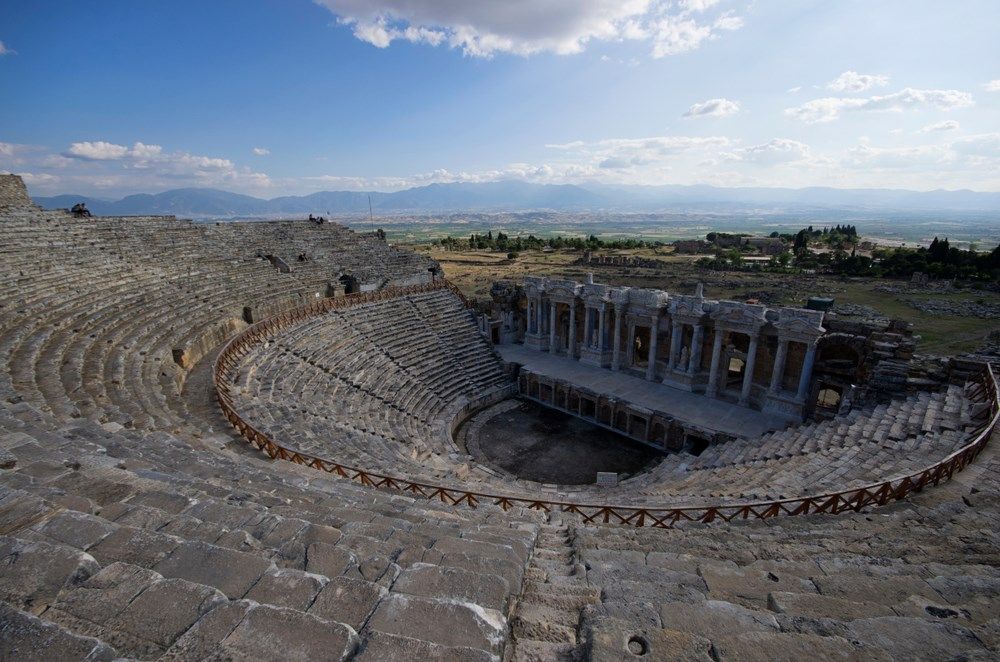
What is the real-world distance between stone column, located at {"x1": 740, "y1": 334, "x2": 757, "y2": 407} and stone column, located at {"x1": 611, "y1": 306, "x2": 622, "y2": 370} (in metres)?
6.60

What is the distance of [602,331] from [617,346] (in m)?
1.25

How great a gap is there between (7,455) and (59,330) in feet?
37.2

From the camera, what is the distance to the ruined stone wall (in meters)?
27.0

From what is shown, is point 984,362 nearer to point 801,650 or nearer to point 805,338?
point 805,338

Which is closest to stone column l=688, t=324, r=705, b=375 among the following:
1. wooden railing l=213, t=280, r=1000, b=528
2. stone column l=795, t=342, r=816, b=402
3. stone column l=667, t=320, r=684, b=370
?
stone column l=667, t=320, r=684, b=370

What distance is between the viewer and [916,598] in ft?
17.4

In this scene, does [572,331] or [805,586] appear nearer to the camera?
[805,586]

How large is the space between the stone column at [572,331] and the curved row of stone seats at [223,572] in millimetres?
22345

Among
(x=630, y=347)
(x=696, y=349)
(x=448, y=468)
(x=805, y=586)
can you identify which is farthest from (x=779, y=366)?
(x=805, y=586)

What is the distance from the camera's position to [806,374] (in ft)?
69.4

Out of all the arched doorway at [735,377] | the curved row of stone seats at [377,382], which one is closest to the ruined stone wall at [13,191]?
the curved row of stone seats at [377,382]

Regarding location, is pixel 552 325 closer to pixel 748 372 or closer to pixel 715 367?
pixel 715 367

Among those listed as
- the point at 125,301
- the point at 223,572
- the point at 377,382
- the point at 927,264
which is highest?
the point at 223,572

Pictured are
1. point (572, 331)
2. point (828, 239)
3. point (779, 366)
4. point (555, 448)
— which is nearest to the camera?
point (779, 366)
